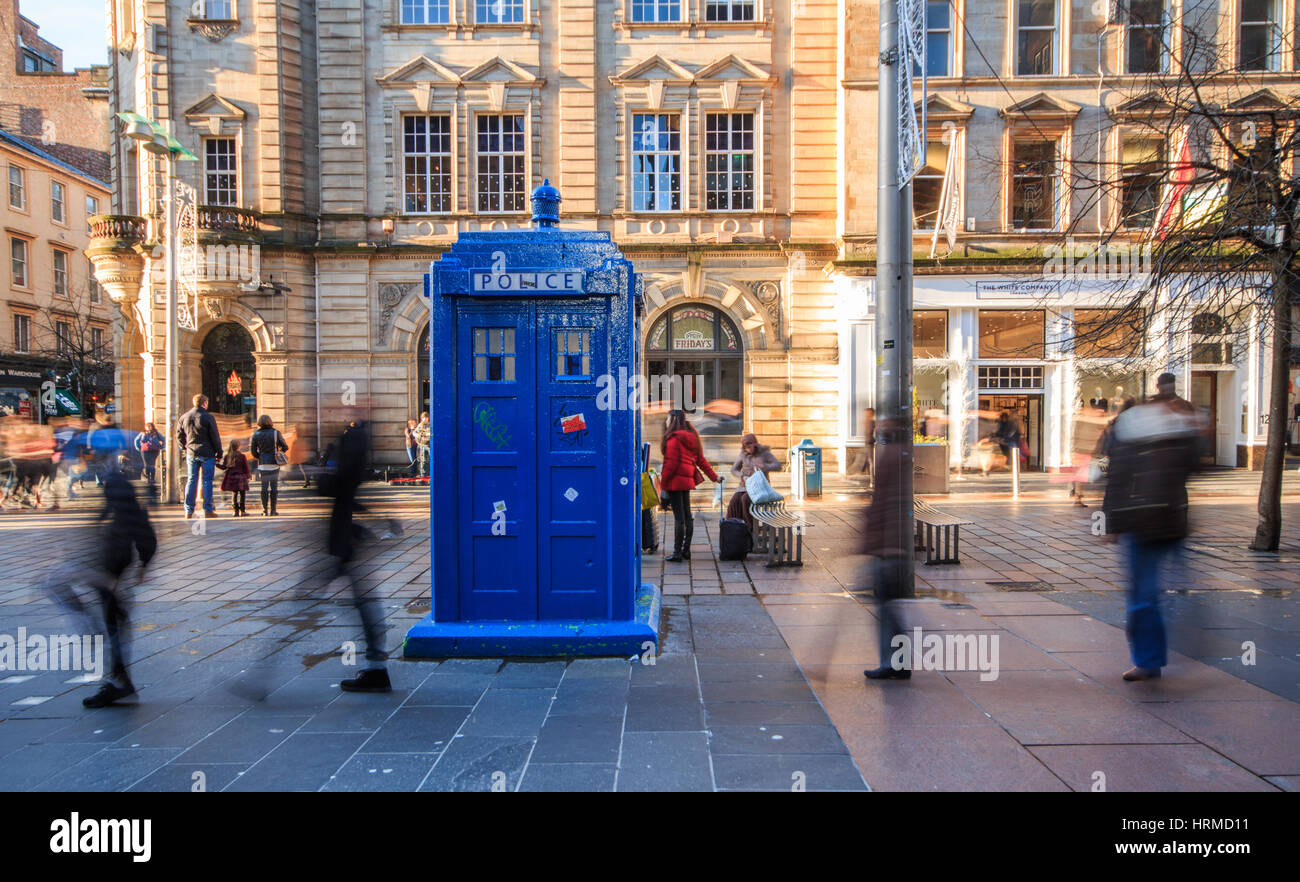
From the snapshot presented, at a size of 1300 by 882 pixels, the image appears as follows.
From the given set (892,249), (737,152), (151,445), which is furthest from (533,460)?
(737,152)

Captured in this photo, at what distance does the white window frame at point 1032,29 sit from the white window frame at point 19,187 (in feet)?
130

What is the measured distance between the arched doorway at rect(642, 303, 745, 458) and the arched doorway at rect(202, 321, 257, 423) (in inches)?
419

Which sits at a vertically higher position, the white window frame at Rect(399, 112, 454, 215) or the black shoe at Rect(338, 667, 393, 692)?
the white window frame at Rect(399, 112, 454, 215)

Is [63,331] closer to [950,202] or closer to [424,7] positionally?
[424,7]

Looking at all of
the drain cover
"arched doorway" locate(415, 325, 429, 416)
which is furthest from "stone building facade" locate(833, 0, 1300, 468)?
the drain cover

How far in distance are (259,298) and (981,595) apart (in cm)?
1895

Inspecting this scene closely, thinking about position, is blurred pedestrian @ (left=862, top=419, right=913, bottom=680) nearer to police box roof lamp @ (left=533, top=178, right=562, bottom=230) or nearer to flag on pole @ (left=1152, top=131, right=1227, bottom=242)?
police box roof lamp @ (left=533, top=178, right=562, bottom=230)

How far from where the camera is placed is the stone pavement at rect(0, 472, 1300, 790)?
12.1ft

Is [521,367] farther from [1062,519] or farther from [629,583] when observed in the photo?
[1062,519]

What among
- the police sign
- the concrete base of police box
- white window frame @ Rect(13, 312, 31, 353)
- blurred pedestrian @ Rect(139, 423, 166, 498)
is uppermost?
white window frame @ Rect(13, 312, 31, 353)

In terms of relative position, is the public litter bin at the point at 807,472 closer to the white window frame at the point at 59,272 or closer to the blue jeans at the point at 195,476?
the blue jeans at the point at 195,476
